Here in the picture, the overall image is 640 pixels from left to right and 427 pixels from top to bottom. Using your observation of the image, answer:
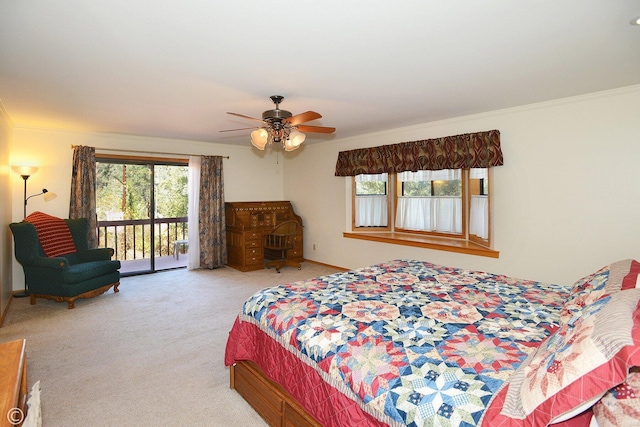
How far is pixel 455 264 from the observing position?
4449mm

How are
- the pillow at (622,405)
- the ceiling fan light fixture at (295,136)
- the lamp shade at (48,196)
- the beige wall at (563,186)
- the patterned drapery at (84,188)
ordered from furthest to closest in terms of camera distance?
the patterned drapery at (84,188) < the lamp shade at (48,196) < the ceiling fan light fixture at (295,136) < the beige wall at (563,186) < the pillow at (622,405)

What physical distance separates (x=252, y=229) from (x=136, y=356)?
131 inches

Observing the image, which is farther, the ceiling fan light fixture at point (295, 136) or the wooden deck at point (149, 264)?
the wooden deck at point (149, 264)

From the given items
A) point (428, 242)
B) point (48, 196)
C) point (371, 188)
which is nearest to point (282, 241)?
point (371, 188)

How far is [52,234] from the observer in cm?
436

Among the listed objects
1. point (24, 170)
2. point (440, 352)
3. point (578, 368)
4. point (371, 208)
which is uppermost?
point (24, 170)

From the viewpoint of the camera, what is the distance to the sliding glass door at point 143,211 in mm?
5438

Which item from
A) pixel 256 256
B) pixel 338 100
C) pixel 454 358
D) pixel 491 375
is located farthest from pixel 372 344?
pixel 256 256

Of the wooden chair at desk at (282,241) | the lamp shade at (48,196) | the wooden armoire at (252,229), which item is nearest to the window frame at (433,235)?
the wooden chair at desk at (282,241)

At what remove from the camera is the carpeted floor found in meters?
2.11

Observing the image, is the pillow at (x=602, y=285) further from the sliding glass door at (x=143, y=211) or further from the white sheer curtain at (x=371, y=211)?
the sliding glass door at (x=143, y=211)

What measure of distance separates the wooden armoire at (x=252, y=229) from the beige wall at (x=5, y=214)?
3.08 metres

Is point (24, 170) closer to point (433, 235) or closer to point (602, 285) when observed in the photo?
point (433, 235)

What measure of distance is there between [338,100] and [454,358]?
2782 millimetres
